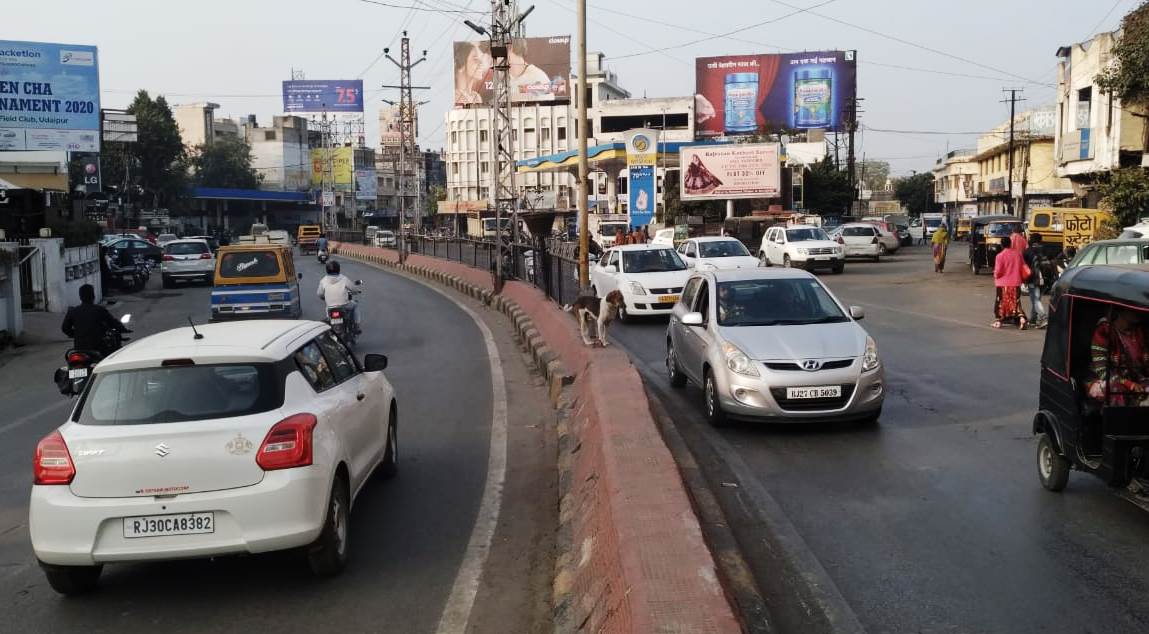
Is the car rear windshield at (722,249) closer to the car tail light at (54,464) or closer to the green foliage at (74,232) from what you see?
the green foliage at (74,232)

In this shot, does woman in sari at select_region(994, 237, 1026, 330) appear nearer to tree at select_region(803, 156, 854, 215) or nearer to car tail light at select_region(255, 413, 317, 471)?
car tail light at select_region(255, 413, 317, 471)

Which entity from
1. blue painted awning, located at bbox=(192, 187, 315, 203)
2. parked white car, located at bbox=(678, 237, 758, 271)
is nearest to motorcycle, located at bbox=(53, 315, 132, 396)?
parked white car, located at bbox=(678, 237, 758, 271)

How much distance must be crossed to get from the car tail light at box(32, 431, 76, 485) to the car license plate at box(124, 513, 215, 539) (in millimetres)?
413

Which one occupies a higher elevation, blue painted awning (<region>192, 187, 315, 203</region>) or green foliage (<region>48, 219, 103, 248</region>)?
blue painted awning (<region>192, 187, 315, 203</region>)

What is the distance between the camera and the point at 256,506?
5.56 metres

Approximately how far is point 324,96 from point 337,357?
55167 millimetres

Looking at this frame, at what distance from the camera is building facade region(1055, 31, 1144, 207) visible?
104 feet

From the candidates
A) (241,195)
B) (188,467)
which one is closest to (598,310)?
(188,467)

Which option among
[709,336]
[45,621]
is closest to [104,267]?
[709,336]

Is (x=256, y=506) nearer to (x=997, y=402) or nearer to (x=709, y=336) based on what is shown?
(x=709, y=336)

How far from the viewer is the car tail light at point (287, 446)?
561 cm

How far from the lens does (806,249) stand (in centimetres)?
3588

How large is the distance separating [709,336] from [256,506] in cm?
591

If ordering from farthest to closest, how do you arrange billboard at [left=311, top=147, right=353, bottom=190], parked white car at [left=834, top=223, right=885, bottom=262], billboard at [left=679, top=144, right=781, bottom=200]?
billboard at [left=311, top=147, right=353, bottom=190] → billboard at [left=679, top=144, right=781, bottom=200] → parked white car at [left=834, top=223, right=885, bottom=262]
